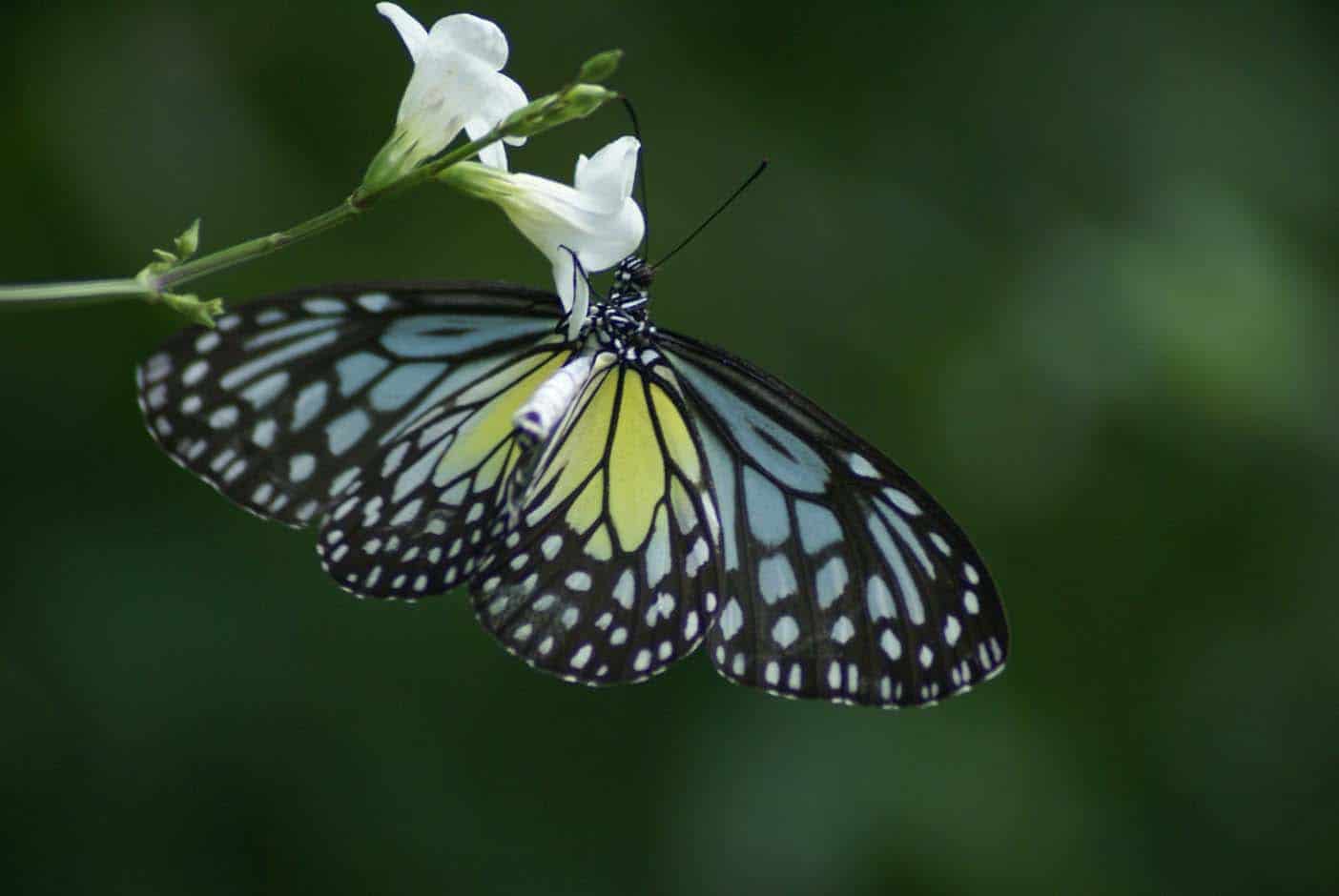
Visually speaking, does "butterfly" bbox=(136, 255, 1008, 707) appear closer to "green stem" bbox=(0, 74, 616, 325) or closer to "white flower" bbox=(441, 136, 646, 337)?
"white flower" bbox=(441, 136, 646, 337)

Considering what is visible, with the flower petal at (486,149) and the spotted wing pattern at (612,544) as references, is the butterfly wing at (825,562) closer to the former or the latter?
the spotted wing pattern at (612,544)

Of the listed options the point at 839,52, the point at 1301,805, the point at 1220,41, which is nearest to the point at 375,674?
the point at 839,52

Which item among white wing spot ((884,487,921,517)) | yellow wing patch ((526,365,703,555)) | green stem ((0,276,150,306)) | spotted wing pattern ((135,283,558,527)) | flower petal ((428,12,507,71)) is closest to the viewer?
green stem ((0,276,150,306))

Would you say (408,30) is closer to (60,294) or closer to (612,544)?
(60,294)

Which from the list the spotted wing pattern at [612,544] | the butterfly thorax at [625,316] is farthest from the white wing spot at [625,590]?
the butterfly thorax at [625,316]

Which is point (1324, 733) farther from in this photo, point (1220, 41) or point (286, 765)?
point (286, 765)

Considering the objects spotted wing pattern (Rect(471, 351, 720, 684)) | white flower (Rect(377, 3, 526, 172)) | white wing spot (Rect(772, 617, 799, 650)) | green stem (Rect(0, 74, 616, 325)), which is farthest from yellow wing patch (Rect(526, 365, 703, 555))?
green stem (Rect(0, 74, 616, 325))
